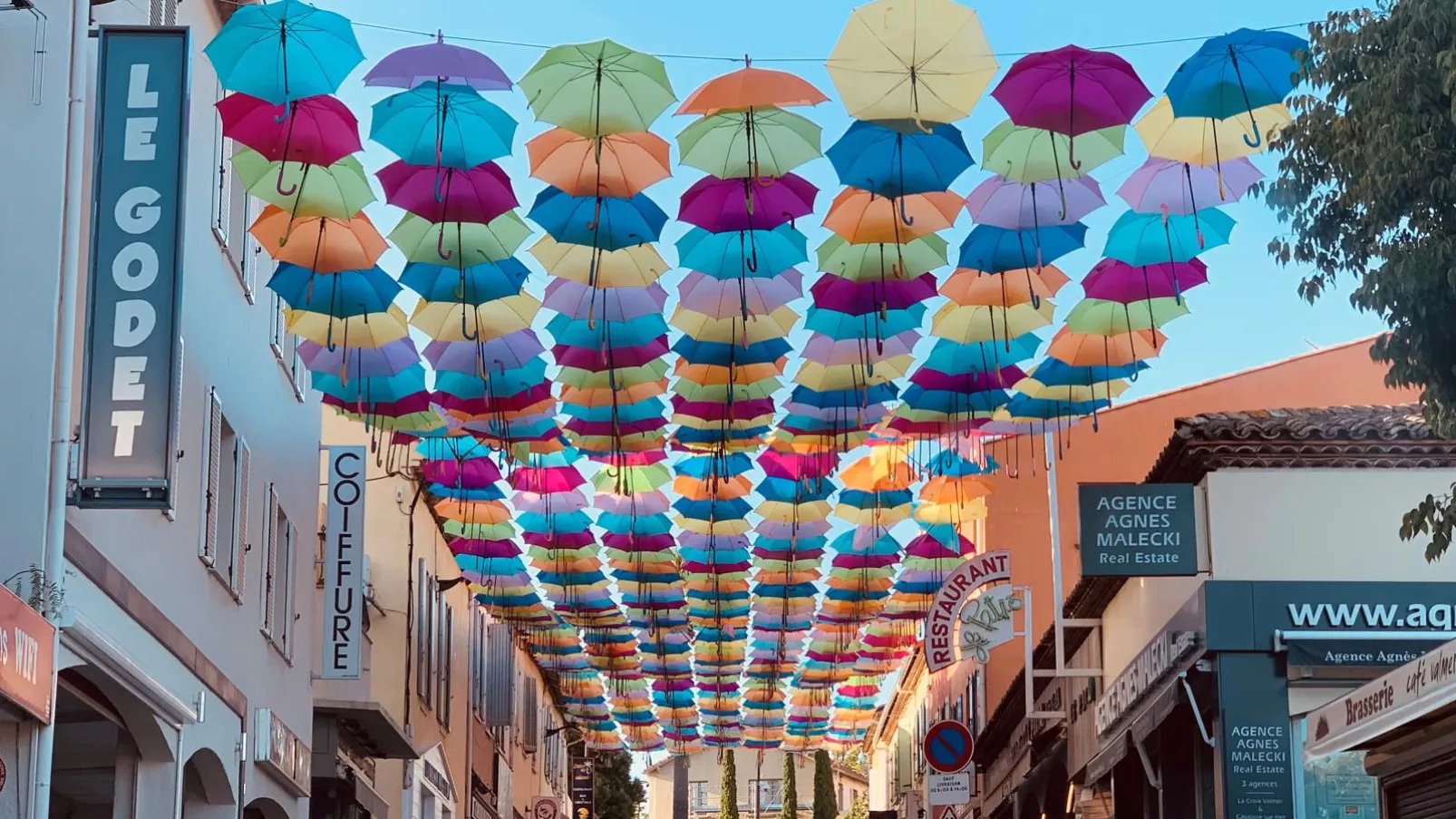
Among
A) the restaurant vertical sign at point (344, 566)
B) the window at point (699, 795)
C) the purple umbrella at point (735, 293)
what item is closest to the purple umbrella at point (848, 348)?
the purple umbrella at point (735, 293)

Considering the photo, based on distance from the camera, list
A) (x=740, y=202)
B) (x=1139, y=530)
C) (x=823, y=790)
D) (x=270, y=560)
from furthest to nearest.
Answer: (x=823, y=790)
(x=270, y=560)
(x=1139, y=530)
(x=740, y=202)

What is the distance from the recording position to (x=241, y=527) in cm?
1681

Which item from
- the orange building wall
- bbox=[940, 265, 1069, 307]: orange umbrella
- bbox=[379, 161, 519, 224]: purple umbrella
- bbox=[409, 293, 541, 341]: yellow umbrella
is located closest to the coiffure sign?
the orange building wall

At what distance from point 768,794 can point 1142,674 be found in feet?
231

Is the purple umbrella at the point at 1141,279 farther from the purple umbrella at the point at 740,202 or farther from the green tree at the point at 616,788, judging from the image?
the green tree at the point at 616,788

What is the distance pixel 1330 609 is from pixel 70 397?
1115 centimetres

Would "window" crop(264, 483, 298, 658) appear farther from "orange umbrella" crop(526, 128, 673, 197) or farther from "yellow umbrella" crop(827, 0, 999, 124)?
"yellow umbrella" crop(827, 0, 999, 124)

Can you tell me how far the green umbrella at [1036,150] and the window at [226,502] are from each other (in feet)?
21.9

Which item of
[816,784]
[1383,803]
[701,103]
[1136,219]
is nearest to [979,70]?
[701,103]

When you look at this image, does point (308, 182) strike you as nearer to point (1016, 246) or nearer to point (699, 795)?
point (1016, 246)

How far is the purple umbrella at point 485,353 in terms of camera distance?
17.2m

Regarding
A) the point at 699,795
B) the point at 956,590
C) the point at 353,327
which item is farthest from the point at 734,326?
the point at 699,795

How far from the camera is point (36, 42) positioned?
10.6 meters

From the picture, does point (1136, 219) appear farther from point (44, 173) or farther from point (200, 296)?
point (44, 173)
